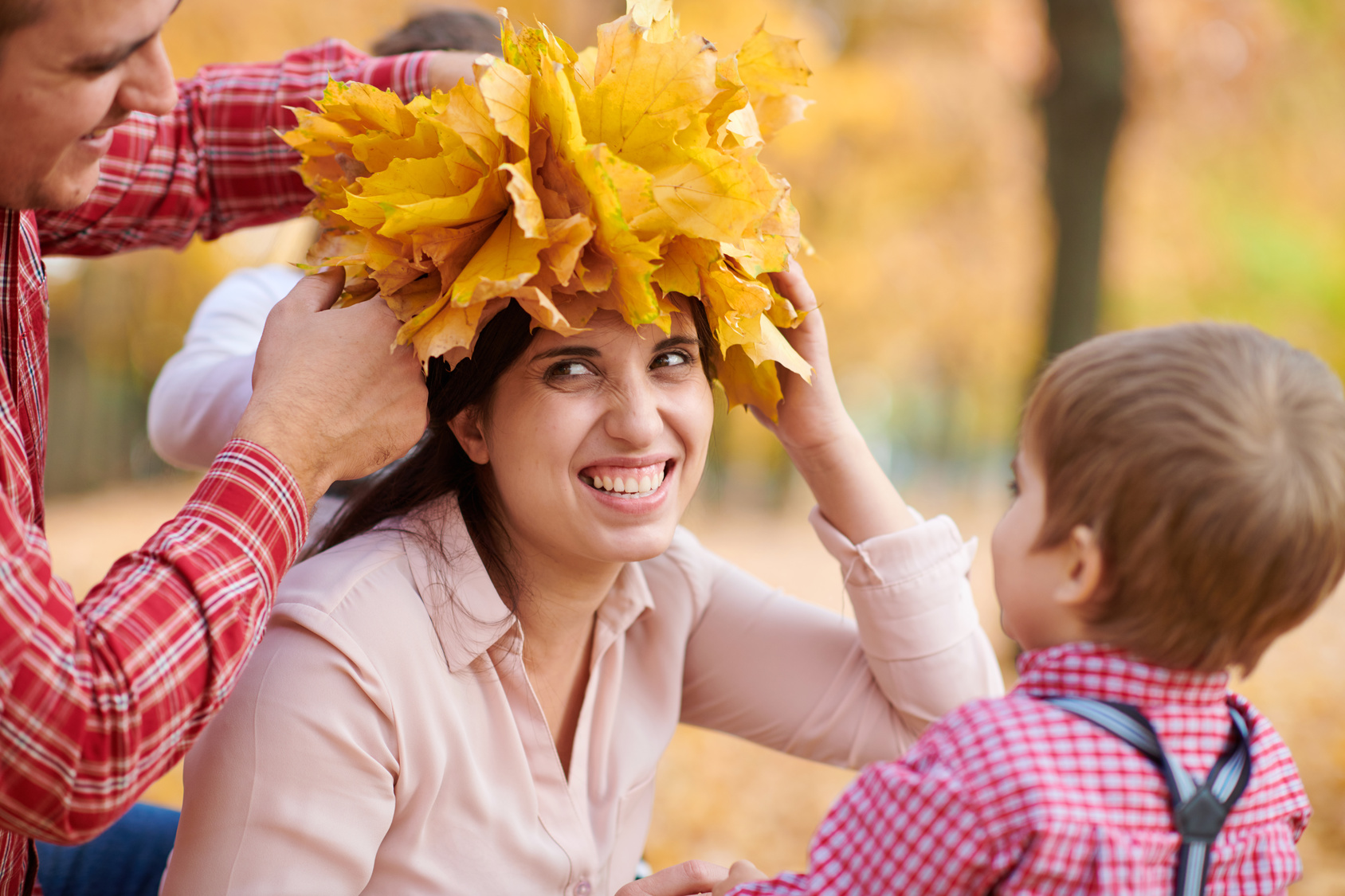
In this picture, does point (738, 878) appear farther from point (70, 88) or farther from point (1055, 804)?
point (70, 88)

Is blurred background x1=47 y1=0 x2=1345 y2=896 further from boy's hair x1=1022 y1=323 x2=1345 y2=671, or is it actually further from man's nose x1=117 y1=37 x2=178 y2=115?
boy's hair x1=1022 y1=323 x2=1345 y2=671

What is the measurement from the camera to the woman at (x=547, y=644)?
6.04ft

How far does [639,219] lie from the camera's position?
1.82m

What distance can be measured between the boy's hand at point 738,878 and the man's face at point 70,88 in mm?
1437

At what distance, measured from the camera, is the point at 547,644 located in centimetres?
233

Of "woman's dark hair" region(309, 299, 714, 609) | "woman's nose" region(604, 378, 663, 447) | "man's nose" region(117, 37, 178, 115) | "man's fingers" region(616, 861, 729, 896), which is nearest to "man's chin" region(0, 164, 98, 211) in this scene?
"man's nose" region(117, 37, 178, 115)

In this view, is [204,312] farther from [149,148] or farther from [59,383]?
[59,383]

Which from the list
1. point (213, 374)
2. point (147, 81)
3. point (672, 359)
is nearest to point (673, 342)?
point (672, 359)

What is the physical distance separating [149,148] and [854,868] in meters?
1.94

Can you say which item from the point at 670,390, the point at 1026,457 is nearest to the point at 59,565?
the point at 670,390

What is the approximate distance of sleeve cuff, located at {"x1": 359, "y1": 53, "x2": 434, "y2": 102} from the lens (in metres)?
2.37

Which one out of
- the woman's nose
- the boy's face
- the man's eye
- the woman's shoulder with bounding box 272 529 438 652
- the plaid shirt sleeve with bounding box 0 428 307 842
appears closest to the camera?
the plaid shirt sleeve with bounding box 0 428 307 842

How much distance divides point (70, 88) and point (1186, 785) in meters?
1.70

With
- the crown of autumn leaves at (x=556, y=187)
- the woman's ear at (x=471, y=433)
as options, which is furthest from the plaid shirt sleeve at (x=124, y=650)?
the woman's ear at (x=471, y=433)
